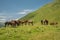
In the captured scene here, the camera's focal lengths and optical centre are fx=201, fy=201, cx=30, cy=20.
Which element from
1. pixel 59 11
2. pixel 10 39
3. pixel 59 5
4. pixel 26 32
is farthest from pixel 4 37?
pixel 59 5

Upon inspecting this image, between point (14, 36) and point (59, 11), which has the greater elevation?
point (59, 11)

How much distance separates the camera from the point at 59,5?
368 feet

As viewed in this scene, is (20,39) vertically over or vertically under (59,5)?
under

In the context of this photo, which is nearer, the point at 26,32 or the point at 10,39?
the point at 10,39

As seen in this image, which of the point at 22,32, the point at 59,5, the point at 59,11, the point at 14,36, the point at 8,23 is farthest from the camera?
the point at 59,5

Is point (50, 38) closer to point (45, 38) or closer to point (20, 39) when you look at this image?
point (45, 38)

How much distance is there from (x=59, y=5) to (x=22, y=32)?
82879 millimetres

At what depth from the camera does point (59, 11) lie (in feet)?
330

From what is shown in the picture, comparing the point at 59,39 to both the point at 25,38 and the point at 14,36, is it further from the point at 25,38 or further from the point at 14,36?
the point at 14,36

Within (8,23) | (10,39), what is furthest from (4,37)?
(8,23)

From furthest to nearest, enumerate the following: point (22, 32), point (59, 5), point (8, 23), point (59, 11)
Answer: point (59, 5), point (59, 11), point (8, 23), point (22, 32)

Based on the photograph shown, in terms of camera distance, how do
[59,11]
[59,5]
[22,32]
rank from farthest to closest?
[59,5] < [59,11] < [22,32]

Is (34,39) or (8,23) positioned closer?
(34,39)

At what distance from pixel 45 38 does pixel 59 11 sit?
246 feet
